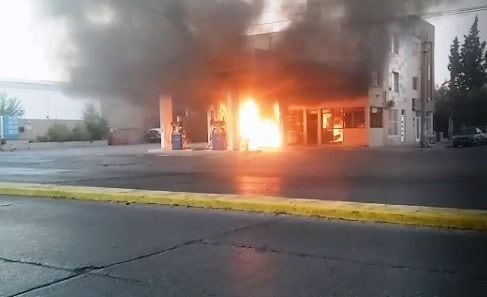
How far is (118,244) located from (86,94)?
21.8 ft

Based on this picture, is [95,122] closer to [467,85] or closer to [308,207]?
[308,207]

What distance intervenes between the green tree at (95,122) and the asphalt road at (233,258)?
737 centimetres

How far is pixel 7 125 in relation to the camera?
2803cm

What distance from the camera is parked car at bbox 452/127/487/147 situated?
559 centimetres

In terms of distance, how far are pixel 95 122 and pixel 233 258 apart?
13.6 metres

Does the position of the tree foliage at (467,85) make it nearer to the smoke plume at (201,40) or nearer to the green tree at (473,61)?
the green tree at (473,61)

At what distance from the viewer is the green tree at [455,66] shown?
4.44 metres

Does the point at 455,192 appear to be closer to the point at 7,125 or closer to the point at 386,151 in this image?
the point at 386,151

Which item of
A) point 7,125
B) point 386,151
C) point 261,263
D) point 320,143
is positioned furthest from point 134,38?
point 7,125

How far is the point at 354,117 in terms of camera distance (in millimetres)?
19609

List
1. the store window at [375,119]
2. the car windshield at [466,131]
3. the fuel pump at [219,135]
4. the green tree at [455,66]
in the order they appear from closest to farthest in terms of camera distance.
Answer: the green tree at [455,66] < the car windshield at [466,131] < the store window at [375,119] < the fuel pump at [219,135]

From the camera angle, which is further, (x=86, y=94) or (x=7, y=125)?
(x=7, y=125)

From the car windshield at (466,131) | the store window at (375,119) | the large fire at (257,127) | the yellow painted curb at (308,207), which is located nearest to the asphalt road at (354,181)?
the car windshield at (466,131)

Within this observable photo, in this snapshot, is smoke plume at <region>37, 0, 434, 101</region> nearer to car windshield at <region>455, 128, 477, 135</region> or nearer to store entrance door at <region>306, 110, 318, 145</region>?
car windshield at <region>455, 128, 477, 135</region>
